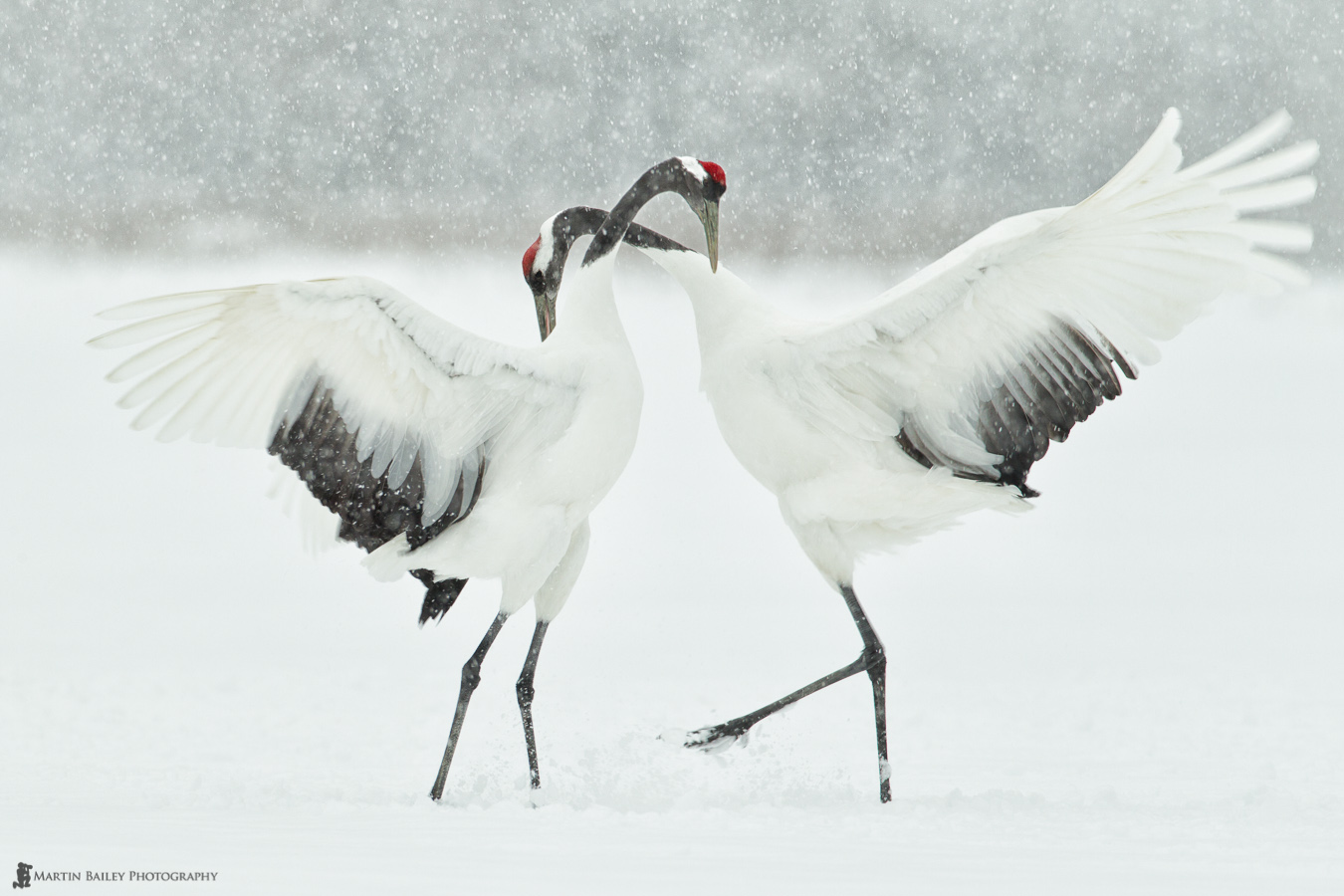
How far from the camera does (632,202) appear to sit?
137 inches

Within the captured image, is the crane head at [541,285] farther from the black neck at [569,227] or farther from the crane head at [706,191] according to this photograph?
the crane head at [706,191]

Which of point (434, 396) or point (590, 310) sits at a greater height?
point (590, 310)

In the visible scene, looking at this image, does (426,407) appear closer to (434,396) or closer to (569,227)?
(434,396)

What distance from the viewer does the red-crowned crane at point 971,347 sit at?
9.38 ft

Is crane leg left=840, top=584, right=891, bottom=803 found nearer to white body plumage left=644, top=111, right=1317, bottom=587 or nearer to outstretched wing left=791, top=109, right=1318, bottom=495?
white body plumage left=644, top=111, right=1317, bottom=587

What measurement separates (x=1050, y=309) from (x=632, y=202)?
110 cm

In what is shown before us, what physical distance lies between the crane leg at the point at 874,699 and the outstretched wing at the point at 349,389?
35.0 inches

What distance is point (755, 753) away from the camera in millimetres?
3785

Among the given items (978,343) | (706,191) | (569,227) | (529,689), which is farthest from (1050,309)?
(529,689)

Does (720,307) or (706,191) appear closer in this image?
(720,307)

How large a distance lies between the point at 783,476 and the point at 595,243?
0.77 metres

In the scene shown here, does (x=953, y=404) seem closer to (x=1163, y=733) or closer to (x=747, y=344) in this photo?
(x=747, y=344)

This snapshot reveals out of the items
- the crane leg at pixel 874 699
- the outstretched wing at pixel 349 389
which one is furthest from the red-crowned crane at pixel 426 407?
the crane leg at pixel 874 699

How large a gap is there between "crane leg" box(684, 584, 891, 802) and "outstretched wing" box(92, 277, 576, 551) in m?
0.89
